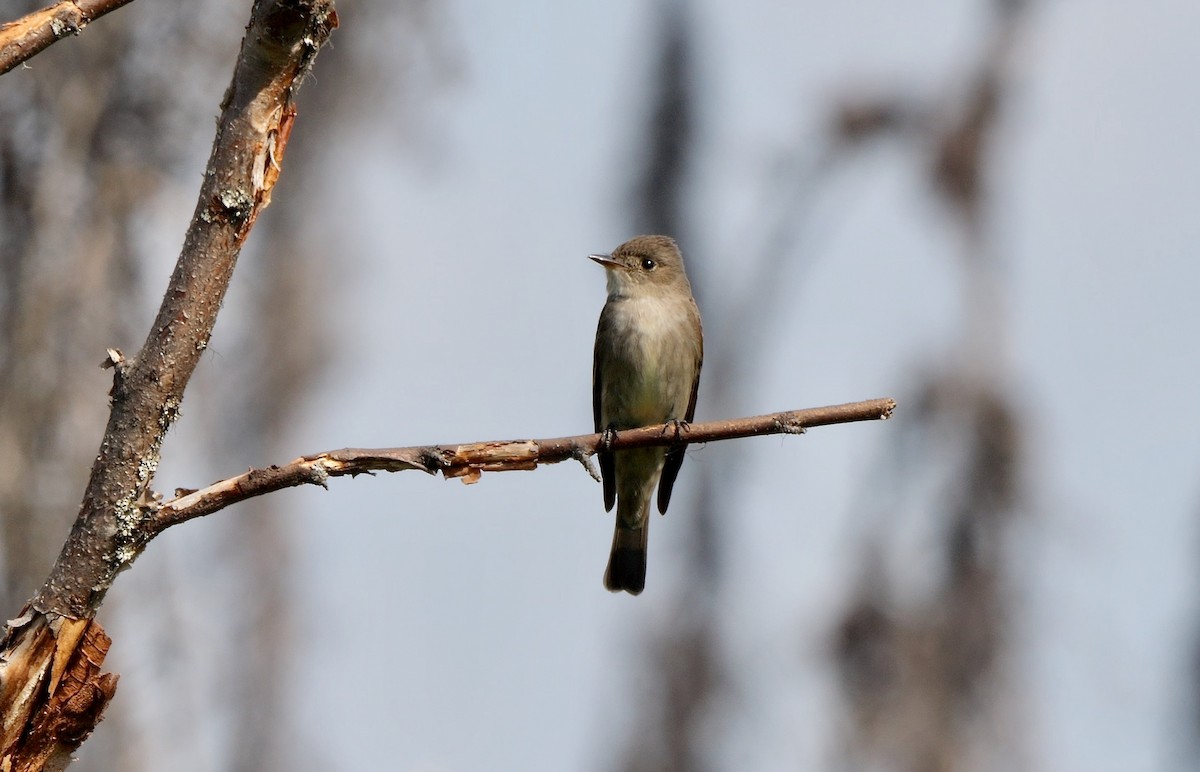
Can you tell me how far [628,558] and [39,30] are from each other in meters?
5.56

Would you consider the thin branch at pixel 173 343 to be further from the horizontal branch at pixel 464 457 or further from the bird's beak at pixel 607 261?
the bird's beak at pixel 607 261

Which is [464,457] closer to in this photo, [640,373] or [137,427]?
[137,427]

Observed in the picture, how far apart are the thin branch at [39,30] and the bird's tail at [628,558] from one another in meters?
5.29

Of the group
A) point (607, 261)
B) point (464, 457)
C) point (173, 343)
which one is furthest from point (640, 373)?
point (173, 343)

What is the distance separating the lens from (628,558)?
8430 millimetres

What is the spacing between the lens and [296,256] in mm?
23438

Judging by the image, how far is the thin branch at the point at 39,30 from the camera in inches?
128

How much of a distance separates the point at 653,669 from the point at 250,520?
315 inches

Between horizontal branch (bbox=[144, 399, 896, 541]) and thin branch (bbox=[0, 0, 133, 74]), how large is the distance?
0.96 metres

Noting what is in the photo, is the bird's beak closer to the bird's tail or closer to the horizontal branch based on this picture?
the bird's tail

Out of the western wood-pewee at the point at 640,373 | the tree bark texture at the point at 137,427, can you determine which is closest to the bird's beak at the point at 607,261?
the western wood-pewee at the point at 640,373

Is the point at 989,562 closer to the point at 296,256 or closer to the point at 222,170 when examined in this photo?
the point at 296,256

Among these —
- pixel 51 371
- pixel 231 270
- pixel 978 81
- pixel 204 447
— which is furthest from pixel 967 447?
pixel 231 270

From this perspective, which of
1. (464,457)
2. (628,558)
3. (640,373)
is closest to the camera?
(464,457)
